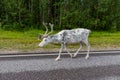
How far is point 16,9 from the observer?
15.9 m

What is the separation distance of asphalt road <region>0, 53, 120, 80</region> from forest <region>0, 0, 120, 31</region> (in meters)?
8.63

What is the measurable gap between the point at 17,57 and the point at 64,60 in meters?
1.62

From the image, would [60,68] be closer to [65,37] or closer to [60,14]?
[65,37]

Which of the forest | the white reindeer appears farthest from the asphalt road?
the forest

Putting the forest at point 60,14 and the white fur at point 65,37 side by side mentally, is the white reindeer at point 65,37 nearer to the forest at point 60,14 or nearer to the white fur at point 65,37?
the white fur at point 65,37

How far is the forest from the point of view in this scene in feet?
52.7

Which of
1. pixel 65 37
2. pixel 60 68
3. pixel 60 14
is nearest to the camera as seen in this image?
pixel 60 68

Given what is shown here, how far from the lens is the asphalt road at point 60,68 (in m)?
5.78

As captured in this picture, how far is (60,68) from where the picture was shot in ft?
21.6

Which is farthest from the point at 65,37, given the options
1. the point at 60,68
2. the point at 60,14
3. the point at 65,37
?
the point at 60,14

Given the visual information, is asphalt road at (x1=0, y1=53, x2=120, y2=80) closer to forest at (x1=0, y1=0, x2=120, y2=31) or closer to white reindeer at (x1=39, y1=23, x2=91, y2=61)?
white reindeer at (x1=39, y1=23, x2=91, y2=61)

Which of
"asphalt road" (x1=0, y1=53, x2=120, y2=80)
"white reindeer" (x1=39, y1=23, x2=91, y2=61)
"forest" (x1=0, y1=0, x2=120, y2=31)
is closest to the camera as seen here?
"asphalt road" (x1=0, y1=53, x2=120, y2=80)

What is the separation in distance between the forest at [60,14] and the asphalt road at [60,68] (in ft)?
28.3

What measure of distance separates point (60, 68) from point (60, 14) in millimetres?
10817
